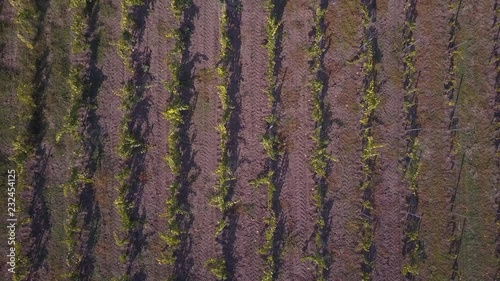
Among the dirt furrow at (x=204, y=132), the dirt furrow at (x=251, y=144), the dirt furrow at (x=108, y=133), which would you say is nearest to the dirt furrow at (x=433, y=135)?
the dirt furrow at (x=251, y=144)

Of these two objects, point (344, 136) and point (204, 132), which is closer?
point (204, 132)

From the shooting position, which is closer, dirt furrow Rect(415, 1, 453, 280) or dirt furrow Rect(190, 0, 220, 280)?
dirt furrow Rect(190, 0, 220, 280)

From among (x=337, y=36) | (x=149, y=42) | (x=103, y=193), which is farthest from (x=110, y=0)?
(x=337, y=36)

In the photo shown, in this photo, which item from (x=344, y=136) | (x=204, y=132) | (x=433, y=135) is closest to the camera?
(x=204, y=132)

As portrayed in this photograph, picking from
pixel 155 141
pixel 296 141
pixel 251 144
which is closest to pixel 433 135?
pixel 296 141

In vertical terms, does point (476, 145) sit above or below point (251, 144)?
above

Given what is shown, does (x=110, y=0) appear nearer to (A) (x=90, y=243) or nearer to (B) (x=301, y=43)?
(B) (x=301, y=43)

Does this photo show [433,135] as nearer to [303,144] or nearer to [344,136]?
[344,136]

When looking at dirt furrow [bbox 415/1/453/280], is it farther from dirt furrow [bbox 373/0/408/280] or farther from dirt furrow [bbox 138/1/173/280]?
dirt furrow [bbox 138/1/173/280]

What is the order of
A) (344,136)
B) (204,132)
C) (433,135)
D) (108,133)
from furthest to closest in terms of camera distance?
(433,135) → (344,136) → (204,132) → (108,133)

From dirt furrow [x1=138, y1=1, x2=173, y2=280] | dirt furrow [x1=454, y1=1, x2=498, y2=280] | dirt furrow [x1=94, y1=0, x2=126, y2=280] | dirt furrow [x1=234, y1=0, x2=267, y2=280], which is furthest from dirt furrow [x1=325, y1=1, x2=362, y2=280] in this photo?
dirt furrow [x1=94, y1=0, x2=126, y2=280]
